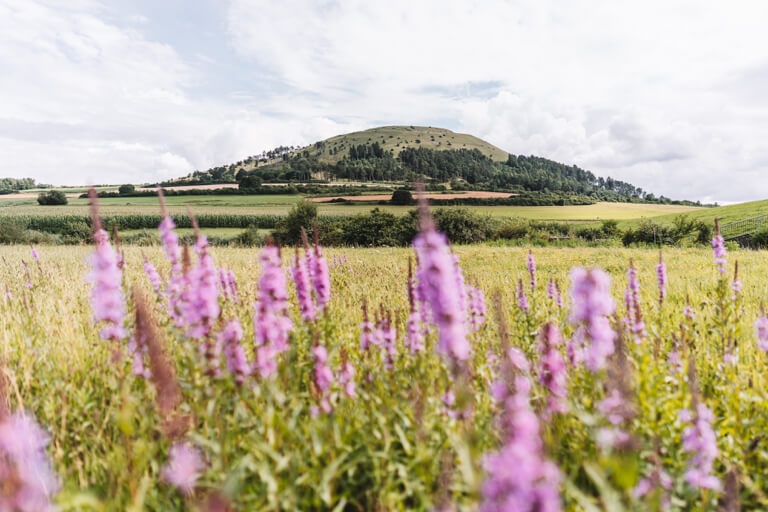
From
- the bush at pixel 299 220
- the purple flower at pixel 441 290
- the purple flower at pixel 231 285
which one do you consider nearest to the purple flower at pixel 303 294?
the purple flower at pixel 441 290

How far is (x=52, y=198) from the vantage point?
7238 cm

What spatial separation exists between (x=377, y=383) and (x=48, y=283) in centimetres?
1036

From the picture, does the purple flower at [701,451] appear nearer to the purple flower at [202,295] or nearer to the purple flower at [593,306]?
the purple flower at [593,306]

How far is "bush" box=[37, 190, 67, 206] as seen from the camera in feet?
236

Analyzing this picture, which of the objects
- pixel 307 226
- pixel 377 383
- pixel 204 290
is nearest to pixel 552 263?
pixel 377 383

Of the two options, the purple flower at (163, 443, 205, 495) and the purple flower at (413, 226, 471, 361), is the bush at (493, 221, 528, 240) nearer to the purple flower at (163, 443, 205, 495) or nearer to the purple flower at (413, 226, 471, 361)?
the purple flower at (163, 443, 205, 495)

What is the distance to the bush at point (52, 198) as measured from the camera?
72081mm

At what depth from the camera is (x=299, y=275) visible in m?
3.38

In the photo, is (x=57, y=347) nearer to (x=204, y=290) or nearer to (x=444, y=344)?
(x=204, y=290)

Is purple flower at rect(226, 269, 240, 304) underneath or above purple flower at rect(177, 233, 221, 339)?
underneath

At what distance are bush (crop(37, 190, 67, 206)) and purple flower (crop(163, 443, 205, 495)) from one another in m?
93.3

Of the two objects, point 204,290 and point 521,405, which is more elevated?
point 204,290

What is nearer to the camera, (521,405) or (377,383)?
(521,405)

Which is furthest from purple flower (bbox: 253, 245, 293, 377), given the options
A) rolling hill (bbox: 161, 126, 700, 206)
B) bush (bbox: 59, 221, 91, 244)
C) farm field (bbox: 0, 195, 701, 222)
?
rolling hill (bbox: 161, 126, 700, 206)
